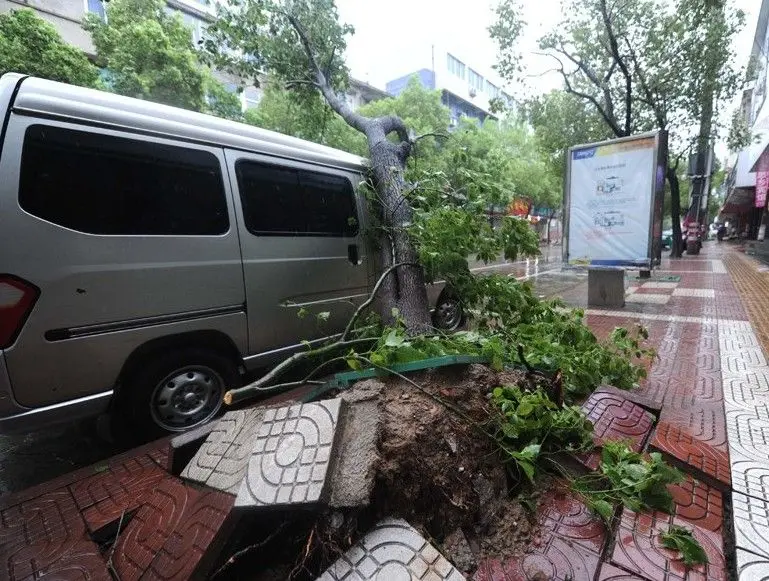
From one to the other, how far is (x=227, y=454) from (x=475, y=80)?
45641mm

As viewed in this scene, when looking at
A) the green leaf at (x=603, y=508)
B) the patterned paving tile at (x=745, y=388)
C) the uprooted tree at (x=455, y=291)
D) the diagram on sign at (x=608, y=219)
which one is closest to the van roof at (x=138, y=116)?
the uprooted tree at (x=455, y=291)

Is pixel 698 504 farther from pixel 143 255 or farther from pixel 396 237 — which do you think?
pixel 143 255

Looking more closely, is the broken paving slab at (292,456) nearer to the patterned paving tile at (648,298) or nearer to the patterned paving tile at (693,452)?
the patterned paving tile at (693,452)

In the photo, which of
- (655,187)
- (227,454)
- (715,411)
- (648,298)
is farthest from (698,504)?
(648,298)

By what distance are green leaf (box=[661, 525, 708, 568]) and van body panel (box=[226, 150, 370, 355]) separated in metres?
2.19

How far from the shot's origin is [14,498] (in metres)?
2.19

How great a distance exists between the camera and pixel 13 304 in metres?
2.04

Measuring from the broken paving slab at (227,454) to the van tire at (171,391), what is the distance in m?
0.94

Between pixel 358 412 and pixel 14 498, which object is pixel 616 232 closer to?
pixel 358 412

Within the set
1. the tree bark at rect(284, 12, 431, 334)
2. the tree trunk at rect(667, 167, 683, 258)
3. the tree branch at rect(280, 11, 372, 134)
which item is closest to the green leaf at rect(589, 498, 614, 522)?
the tree bark at rect(284, 12, 431, 334)

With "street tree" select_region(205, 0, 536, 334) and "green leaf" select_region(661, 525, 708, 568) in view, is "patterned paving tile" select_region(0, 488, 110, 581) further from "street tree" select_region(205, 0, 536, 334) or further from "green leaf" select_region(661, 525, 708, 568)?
"street tree" select_region(205, 0, 536, 334)

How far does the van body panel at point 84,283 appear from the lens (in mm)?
2070

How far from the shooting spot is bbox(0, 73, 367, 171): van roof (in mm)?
2160

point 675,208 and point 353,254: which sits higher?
point 675,208
